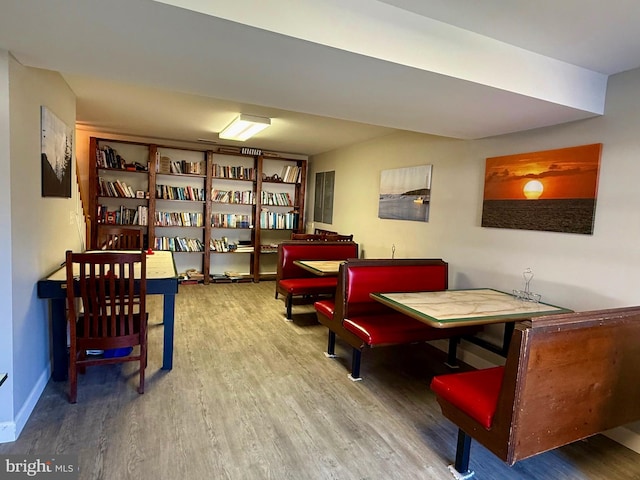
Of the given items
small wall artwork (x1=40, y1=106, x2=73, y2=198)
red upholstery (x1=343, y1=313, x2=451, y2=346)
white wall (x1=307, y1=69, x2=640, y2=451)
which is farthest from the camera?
red upholstery (x1=343, y1=313, x2=451, y2=346)

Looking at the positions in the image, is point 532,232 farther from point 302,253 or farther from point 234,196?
point 234,196

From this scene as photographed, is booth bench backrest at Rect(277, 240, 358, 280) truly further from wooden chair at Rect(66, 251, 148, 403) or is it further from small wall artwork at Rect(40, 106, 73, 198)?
small wall artwork at Rect(40, 106, 73, 198)

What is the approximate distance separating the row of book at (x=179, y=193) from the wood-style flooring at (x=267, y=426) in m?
2.98

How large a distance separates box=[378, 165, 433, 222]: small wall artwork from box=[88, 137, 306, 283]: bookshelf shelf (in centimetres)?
228

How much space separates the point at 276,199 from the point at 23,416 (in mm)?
4835

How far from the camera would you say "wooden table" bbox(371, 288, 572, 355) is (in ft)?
7.06

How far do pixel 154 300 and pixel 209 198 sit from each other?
1.86 m

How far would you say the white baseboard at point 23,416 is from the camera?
6.46ft

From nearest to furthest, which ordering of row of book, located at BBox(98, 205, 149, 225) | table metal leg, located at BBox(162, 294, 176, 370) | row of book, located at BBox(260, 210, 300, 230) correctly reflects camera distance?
1. table metal leg, located at BBox(162, 294, 176, 370)
2. row of book, located at BBox(98, 205, 149, 225)
3. row of book, located at BBox(260, 210, 300, 230)

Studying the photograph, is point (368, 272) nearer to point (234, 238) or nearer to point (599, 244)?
point (599, 244)

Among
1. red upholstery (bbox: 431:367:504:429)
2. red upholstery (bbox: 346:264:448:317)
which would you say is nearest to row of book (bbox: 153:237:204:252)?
red upholstery (bbox: 346:264:448:317)

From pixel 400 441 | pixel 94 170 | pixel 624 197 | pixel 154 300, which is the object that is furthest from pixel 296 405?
pixel 94 170

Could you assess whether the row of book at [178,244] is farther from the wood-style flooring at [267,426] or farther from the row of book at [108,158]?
the wood-style flooring at [267,426]
